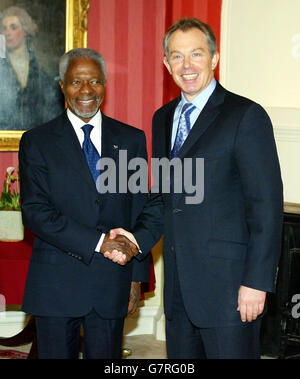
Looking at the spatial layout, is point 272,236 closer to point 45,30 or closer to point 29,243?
point 29,243

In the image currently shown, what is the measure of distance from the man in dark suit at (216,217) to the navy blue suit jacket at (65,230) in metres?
0.13

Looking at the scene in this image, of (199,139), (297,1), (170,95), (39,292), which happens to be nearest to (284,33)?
(297,1)

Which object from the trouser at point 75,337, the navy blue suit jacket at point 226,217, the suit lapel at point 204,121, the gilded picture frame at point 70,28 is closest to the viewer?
the navy blue suit jacket at point 226,217

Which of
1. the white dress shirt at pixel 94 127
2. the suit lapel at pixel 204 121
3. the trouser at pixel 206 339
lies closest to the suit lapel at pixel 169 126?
the suit lapel at pixel 204 121

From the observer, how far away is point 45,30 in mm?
4145

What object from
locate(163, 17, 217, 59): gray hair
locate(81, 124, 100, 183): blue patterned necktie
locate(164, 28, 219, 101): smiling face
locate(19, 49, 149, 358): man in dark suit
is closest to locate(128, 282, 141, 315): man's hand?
locate(19, 49, 149, 358): man in dark suit

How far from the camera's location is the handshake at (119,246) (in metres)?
2.40

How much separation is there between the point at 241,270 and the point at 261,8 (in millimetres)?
2174

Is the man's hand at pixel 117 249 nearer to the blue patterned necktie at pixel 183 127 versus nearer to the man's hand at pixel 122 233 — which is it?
the man's hand at pixel 122 233

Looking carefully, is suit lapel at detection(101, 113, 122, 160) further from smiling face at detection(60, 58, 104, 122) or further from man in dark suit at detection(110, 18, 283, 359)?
man in dark suit at detection(110, 18, 283, 359)

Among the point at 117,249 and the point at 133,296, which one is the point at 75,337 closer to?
the point at 133,296

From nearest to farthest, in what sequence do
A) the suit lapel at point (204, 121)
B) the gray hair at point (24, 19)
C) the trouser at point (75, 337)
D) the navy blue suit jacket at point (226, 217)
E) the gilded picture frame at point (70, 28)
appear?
the navy blue suit jacket at point (226, 217) < the suit lapel at point (204, 121) < the trouser at point (75, 337) < the gray hair at point (24, 19) < the gilded picture frame at point (70, 28)

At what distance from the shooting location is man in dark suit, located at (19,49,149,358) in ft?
7.87

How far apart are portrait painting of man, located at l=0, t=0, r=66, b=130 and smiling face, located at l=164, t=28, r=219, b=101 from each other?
1.98m
